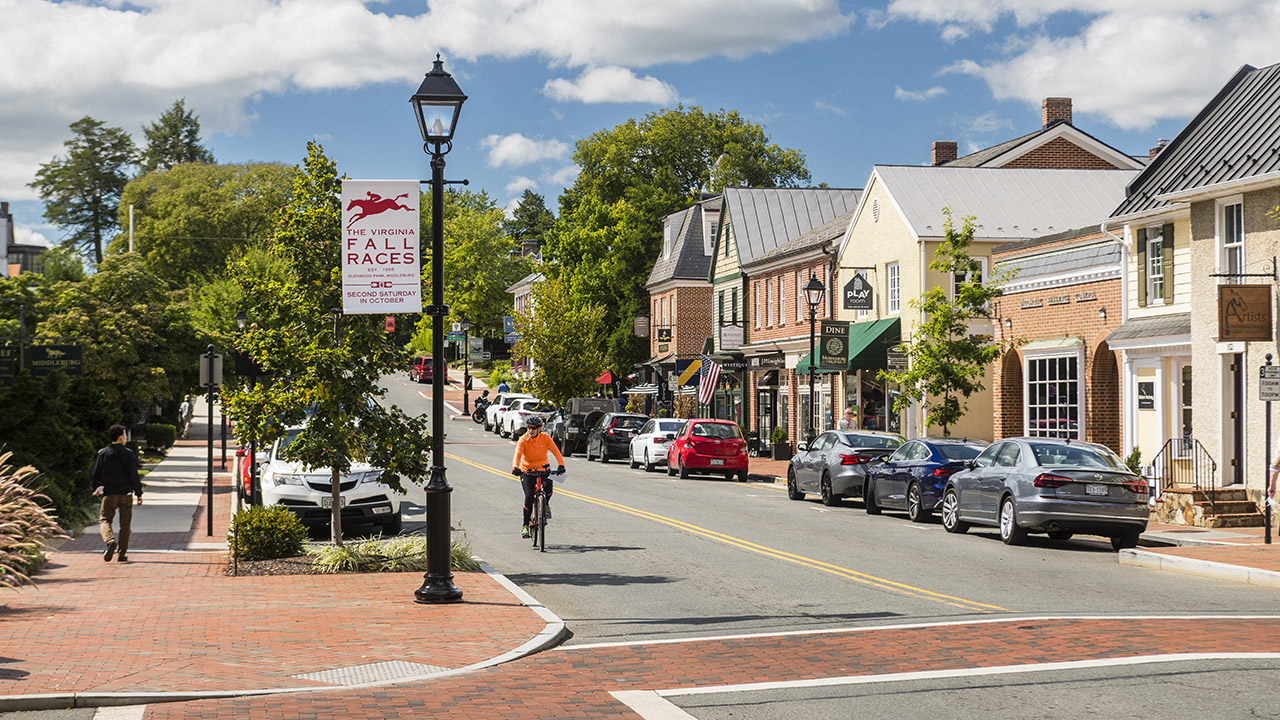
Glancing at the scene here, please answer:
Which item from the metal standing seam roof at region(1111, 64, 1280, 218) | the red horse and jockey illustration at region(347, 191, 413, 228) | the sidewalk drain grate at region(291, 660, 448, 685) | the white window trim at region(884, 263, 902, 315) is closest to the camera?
the sidewalk drain grate at region(291, 660, 448, 685)

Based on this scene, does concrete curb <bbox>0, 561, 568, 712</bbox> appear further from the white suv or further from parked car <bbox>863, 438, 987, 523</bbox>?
parked car <bbox>863, 438, 987, 523</bbox>

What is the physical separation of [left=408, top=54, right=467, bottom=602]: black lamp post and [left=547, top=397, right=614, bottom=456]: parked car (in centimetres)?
3301

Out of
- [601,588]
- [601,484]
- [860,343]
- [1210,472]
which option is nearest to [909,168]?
[860,343]

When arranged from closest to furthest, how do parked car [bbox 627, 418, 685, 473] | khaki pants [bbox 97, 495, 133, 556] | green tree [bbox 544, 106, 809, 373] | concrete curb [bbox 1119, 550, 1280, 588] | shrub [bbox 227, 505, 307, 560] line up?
concrete curb [bbox 1119, 550, 1280, 588], shrub [bbox 227, 505, 307, 560], khaki pants [bbox 97, 495, 133, 556], parked car [bbox 627, 418, 685, 473], green tree [bbox 544, 106, 809, 373]

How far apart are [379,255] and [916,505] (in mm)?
12382

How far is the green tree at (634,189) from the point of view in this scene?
2648 inches

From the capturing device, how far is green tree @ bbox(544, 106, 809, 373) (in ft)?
221

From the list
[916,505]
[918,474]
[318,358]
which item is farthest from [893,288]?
[318,358]

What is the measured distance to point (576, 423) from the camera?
4681 centimetres

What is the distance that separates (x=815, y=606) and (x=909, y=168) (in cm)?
2762

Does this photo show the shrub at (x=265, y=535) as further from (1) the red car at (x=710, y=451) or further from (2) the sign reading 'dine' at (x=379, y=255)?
(1) the red car at (x=710, y=451)

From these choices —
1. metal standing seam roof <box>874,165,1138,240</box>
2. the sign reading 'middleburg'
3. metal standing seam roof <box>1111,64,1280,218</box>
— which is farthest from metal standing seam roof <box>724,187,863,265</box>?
the sign reading 'middleburg'

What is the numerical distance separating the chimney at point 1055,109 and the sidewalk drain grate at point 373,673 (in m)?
40.0

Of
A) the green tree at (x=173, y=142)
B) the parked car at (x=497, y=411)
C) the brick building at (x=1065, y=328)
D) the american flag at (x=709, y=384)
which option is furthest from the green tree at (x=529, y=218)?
the brick building at (x=1065, y=328)
